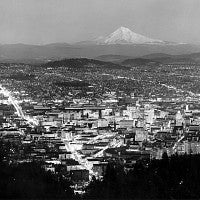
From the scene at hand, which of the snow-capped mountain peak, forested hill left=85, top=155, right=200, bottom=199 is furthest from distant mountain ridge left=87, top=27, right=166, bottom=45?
forested hill left=85, top=155, right=200, bottom=199

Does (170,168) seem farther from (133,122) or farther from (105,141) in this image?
(133,122)

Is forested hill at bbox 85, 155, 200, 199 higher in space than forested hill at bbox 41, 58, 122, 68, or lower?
higher

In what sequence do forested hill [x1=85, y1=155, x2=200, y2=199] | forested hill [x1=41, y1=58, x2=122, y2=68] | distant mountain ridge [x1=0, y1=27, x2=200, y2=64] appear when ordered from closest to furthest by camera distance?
1. forested hill [x1=85, y1=155, x2=200, y2=199]
2. forested hill [x1=41, y1=58, x2=122, y2=68]
3. distant mountain ridge [x1=0, y1=27, x2=200, y2=64]

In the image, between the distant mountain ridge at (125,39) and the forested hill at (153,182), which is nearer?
the forested hill at (153,182)

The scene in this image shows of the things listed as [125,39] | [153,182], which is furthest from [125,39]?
[153,182]

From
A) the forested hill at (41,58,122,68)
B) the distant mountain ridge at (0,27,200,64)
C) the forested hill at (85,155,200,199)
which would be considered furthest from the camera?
the distant mountain ridge at (0,27,200,64)

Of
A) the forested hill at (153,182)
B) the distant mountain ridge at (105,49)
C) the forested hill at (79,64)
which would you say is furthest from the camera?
the distant mountain ridge at (105,49)

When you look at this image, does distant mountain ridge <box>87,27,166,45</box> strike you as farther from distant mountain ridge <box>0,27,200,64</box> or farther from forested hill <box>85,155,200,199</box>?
forested hill <box>85,155,200,199</box>

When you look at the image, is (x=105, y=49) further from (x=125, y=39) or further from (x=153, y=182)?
(x=153, y=182)

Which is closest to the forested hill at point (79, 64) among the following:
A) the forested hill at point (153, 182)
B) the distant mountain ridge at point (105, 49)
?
the distant mountain ridge at point (105, 49)

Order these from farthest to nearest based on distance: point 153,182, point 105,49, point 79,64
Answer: point 105,49
point 79,64
point 153,182

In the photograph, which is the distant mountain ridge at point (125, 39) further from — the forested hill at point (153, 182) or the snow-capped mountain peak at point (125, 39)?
the forested hill at point (153, 182)

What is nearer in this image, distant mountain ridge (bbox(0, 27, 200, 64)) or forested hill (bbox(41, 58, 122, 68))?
forested hill (bbox(41, 58, 122, 68))

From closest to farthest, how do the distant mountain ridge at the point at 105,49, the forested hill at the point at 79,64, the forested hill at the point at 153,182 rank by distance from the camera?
the forested hill at the point at 153,182 → the forested hill at the point at 79,64 → the distant mountain ridge at the point at 105,49
